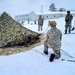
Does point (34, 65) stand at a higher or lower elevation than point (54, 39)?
lower

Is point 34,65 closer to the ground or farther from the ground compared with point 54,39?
closer to the ground

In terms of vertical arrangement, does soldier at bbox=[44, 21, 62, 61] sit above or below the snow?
above

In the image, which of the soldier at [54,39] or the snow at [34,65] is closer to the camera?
the snow at [34,65]

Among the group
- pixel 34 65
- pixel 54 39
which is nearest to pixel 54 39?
pixel 54 39

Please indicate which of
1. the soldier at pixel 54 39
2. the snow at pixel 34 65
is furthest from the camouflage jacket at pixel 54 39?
the snow at pixel 34 65

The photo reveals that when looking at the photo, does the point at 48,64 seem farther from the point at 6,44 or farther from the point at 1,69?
the point at 6,44

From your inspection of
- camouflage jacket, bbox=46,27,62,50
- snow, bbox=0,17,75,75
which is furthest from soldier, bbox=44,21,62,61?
snow, bbox=0,17,75,75

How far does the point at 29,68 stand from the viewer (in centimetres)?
586

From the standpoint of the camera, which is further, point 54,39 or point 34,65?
point 54,39

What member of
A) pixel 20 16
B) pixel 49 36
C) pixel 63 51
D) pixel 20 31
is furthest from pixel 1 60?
pixel 20 16

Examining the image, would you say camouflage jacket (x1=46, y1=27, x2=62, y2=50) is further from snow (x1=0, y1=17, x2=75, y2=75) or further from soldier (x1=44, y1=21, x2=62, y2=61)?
snow (x1=0, y1=17, x2=75, y2=75)

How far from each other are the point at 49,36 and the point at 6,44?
11.5 ft

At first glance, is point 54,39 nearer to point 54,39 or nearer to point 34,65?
point 54,39

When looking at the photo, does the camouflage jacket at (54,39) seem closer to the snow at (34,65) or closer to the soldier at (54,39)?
the soldier at (54,39)
